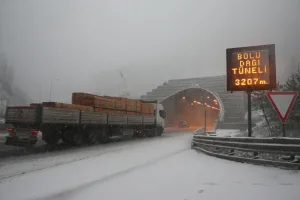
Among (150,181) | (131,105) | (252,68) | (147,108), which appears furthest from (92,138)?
(150,181)

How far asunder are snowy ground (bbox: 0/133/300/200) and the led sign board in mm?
4608

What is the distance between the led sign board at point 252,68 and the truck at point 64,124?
9.69 meters

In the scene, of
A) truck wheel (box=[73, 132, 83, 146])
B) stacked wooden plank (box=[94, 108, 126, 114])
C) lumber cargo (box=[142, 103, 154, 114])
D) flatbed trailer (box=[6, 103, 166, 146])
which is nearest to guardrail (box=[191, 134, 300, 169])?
flatbed trailer (box=[6, 103, 166, 146])

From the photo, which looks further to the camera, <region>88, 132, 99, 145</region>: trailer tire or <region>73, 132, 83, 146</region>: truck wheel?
<region>88, 132, 99, 145</region>: trailer tire

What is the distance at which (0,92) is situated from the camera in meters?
76.1

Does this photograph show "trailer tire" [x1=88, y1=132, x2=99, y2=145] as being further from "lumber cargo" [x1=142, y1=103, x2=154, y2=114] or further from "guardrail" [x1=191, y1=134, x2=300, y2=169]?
"guardrail" [x1=191, y1=134, x2=300, y2=169]

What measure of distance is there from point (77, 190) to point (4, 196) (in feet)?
5.42

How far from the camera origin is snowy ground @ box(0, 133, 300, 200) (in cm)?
602

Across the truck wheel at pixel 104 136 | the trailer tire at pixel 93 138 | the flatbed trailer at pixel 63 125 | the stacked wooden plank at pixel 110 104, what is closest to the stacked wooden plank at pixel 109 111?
the stacked wooden plank at pixel 110 104

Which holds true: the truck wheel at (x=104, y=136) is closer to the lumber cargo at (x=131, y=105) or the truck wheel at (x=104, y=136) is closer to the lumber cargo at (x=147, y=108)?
the lumber cargo at (x=131, y=105)

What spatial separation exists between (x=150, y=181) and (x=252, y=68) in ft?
27.4

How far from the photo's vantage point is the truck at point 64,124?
1476cm

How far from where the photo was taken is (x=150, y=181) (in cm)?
737

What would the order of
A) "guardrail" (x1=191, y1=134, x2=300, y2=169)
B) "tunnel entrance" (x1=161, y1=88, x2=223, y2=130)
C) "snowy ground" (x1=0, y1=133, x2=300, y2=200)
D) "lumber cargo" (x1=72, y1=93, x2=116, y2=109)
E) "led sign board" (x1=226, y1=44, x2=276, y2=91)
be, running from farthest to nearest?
"tunnel entrance" (x1=161, y1=88, x2=223, y2=130) < "lumber cargo" (x1=72, y1=93, x2=116, y2=109) < "led sign board" (x1=226, y1=44, x2=276, y2=91) < "guardrail" (x1=191, y1=134, x2=300, y2=169) < "snowy ground" (x1=0, y1=133, x2=300, y2=200)
